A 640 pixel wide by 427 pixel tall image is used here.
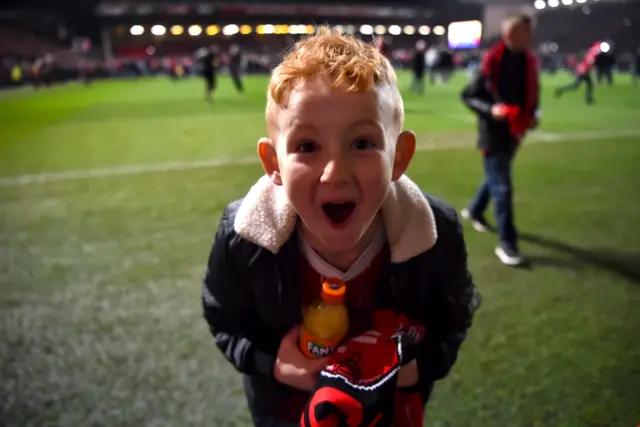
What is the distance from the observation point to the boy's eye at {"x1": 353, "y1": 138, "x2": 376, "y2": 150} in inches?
48.4

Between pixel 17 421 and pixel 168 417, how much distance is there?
0.71 metres

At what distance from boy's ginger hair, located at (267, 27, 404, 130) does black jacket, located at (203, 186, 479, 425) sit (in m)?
0.41

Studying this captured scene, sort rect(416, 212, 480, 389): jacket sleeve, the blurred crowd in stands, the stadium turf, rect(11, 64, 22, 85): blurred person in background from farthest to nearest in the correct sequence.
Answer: rect(11, 64, 22, 85): blurred person in background → the blurred crowd in stands → the stadium turf → rect(416, 212, 480, 389): jacket sleeve

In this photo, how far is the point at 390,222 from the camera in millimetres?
1503

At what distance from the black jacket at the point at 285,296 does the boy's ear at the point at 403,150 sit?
0.87 feet

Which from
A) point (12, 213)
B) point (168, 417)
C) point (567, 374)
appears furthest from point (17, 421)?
point (12, 213)

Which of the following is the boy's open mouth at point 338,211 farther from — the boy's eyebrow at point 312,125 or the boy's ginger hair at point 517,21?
the boy's ginger hair at point 517,21

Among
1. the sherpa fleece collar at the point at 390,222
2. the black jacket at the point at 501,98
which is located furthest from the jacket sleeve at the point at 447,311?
the black jacket at the point at 501,98

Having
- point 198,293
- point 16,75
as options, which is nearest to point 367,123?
point 198,293

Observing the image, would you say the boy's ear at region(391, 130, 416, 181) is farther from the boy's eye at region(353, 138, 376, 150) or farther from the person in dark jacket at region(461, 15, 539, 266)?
the person in dark jacket at region(461, 15, 539, 266)

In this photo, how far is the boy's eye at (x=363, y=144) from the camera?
4.03ft

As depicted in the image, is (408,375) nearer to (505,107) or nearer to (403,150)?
(403,150)

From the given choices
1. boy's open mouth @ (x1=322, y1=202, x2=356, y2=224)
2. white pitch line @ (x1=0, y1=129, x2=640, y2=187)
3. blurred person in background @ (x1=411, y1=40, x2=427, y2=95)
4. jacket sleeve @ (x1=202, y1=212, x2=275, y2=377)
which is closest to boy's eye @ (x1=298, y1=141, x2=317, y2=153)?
boy's open mouth @ (x1=322, y1=202, x2=356, y2=224)

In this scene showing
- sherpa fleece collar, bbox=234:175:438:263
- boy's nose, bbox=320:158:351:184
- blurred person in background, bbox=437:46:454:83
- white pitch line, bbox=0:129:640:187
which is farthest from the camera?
blurred person in background, bbox=437:46:454:83
